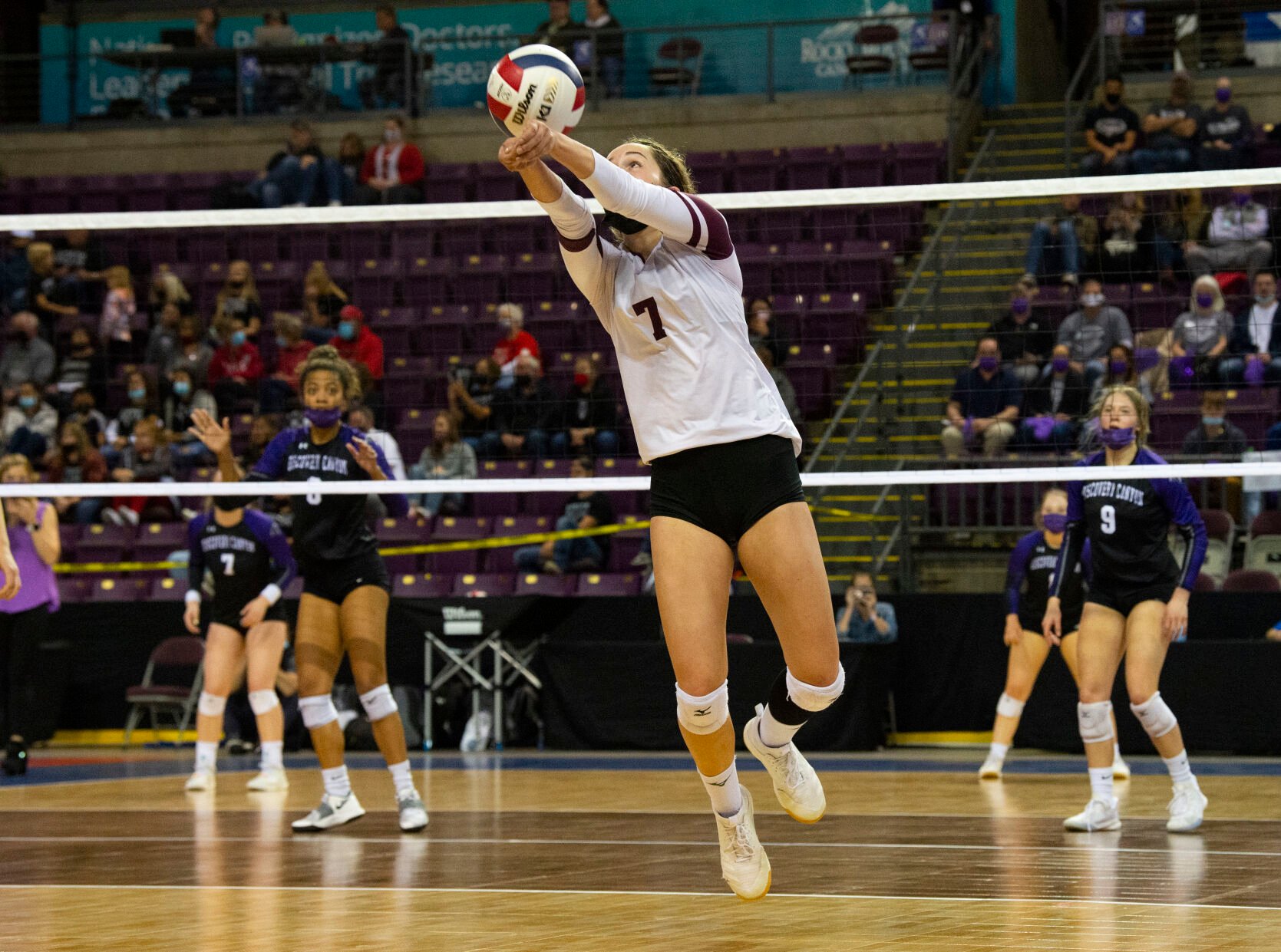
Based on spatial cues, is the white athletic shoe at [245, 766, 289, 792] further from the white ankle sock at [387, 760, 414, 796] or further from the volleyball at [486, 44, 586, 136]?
the volleyball at [486, 44, 586, 136]

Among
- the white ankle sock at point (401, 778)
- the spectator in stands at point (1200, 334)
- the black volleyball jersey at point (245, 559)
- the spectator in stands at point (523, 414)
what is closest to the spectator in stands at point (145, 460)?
the spectator in stands at point (523, 414)

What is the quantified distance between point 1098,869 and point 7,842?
4886 mm

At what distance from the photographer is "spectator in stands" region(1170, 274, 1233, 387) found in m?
13.9

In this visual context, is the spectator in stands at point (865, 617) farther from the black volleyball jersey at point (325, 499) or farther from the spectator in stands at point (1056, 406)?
the black volleyball jersey at point (325, 499)

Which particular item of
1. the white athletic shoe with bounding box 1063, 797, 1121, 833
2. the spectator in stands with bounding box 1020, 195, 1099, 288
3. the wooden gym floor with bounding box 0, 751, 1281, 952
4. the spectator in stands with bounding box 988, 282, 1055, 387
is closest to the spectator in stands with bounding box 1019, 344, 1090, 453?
the spectator in stands with bounding box 988, 282, 1055, 387

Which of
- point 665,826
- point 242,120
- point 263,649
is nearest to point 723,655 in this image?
point 665,826

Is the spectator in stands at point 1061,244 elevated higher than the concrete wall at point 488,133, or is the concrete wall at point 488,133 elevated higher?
the concrete wall at point 488,133

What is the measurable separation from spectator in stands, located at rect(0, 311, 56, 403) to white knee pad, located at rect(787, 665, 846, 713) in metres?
13.7

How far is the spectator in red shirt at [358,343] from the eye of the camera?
600 inches

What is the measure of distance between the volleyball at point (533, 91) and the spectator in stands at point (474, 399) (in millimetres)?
8834

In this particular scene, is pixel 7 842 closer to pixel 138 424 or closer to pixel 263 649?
pixel 263 649

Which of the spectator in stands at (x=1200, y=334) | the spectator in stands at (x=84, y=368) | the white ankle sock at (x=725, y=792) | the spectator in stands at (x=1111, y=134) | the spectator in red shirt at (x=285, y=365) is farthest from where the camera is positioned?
the spectator in stands at (x=84, y=368)

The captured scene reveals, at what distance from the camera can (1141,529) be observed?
27.1 ft

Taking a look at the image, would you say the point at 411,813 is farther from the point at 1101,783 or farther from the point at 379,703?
the point at 1101,783
